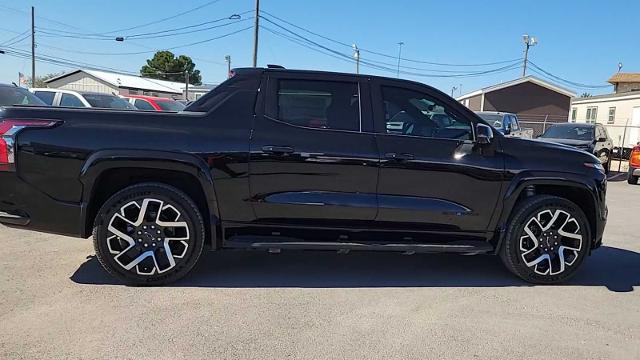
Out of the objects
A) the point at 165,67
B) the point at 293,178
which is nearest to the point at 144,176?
the point at 293,178

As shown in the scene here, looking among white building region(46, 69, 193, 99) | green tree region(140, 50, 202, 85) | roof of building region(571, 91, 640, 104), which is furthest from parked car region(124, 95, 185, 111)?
green tree region(140, 50, 202, 85)

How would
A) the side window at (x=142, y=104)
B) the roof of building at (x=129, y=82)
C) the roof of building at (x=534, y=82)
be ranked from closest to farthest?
the side window at (x=142, y=104), the roof of building at (x=534, y=82), the roof of building at (x=129, y=82)

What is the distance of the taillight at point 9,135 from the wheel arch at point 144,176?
52 cm

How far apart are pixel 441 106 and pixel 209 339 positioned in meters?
2.84

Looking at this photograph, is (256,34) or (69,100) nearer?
(69,100)

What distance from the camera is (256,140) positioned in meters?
4.31

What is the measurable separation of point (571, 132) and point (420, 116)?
1353 centimetres

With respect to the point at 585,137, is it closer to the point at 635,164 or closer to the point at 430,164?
the point at 635,164

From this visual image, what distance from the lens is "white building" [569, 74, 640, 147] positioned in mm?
26659

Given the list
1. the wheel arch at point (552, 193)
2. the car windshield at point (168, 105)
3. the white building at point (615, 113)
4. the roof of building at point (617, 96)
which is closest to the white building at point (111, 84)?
the white building at point (615, 113)

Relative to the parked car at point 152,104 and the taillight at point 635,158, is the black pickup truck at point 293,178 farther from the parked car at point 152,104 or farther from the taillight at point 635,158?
the parked car at point 152,104

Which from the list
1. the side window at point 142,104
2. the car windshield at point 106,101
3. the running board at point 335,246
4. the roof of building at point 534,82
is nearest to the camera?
the running board at point 335,246

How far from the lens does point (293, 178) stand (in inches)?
170

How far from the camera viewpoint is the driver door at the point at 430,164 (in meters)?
4.45
